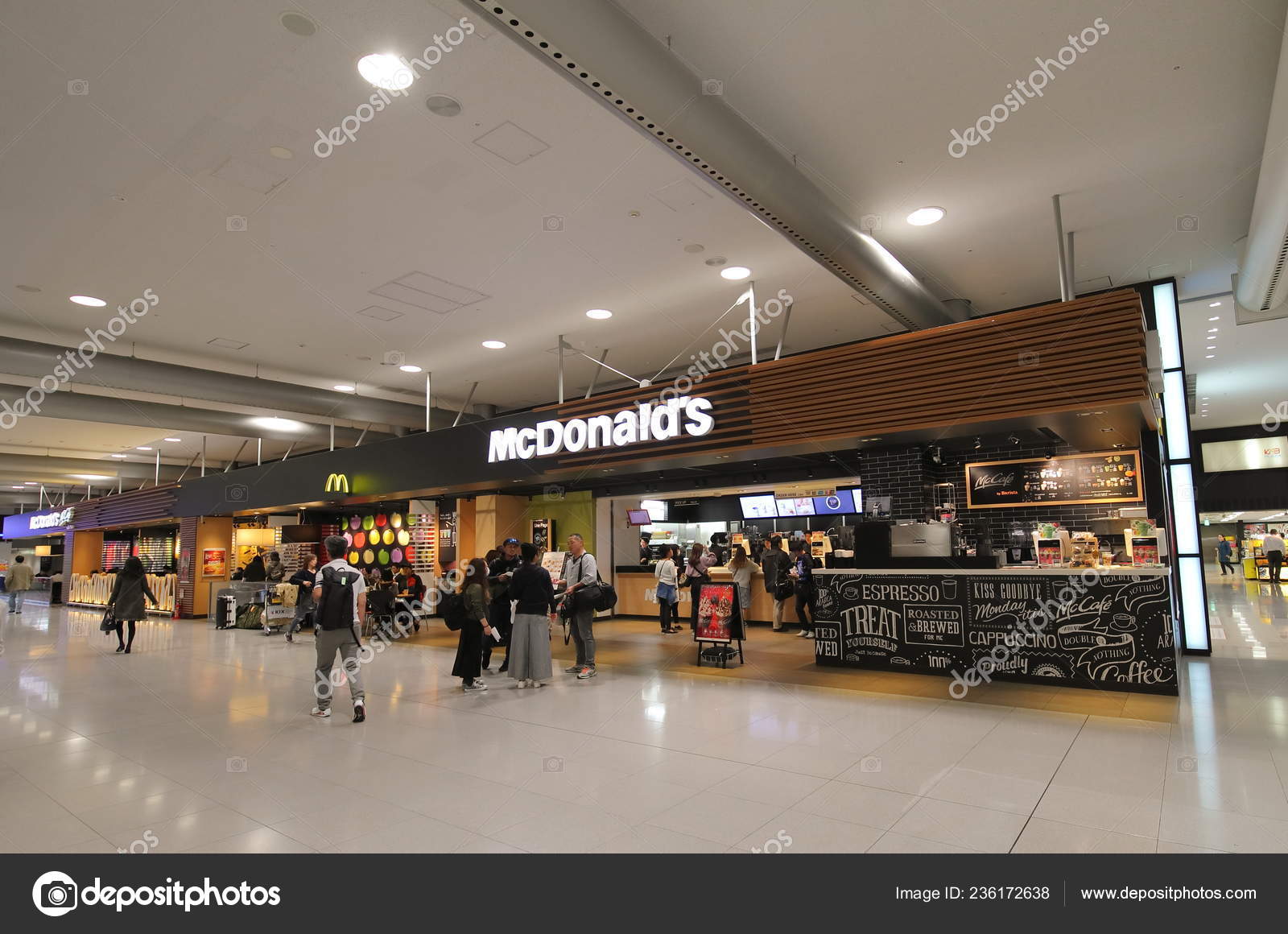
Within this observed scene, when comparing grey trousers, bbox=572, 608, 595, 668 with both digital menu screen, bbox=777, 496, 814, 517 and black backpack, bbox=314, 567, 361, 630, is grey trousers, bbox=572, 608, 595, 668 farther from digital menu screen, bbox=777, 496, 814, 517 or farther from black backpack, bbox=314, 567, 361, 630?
digital menu screen, bbox=777, 496, 814, 517

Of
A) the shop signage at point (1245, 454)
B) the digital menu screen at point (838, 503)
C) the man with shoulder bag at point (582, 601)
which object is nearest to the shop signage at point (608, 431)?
the man with shoulder bag at point (582, 601)

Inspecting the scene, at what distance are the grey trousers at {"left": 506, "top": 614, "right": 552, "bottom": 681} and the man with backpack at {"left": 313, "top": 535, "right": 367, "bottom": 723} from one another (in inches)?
58.3

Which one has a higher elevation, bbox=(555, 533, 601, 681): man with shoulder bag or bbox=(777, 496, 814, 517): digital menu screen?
bbox=(777, 496, 814, 517): digital menu screen

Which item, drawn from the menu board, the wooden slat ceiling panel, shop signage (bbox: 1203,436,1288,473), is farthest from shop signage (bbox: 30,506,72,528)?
shop signage (bbox: 1203,436,1288,473)

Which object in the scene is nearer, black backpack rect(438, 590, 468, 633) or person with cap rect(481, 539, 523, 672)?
black backpack rect(438, 590, 468, 633)

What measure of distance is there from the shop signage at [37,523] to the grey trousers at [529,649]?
20704 mm

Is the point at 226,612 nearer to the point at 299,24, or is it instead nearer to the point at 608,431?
the point at 608,431

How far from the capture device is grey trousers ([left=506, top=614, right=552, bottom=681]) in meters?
7.06

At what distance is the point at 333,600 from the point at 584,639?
2.75m

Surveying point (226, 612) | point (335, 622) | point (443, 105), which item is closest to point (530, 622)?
point (335, 622)

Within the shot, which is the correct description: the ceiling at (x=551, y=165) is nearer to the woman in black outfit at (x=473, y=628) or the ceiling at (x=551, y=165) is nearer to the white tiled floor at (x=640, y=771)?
the woman in black outfit at (x=473, y=628)
